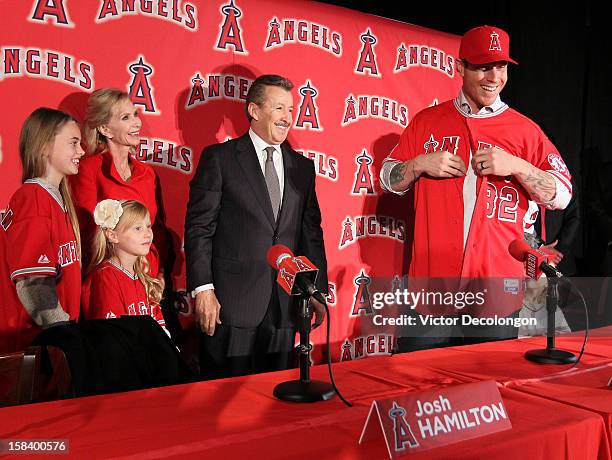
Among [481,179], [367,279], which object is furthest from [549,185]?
[367,279]

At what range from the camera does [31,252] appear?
7.14ft

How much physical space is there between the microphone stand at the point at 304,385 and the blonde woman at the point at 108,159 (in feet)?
4.39

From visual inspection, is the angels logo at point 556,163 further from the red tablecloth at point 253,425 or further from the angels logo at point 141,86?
the angels logo at point 141,86

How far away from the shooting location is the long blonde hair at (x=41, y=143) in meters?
2.26

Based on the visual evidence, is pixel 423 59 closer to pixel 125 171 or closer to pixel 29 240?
pixel 125 171

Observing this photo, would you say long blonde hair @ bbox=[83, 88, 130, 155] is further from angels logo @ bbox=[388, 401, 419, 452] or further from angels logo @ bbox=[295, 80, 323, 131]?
angels logo @ bbox=[388, 401, 419, 452]

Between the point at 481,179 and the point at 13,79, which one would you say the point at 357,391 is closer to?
the point at 481,179

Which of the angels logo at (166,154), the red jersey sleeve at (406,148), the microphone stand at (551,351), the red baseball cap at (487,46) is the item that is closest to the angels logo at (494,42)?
the red baseball cap at (487,46)

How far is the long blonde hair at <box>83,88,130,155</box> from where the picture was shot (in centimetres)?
245

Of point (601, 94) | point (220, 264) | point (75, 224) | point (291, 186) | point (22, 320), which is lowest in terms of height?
point (22, 320)

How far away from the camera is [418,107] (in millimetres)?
3494

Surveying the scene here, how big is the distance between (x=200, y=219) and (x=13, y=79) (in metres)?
0.92

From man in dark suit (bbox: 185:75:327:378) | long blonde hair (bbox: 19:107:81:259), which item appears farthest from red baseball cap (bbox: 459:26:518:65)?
long blonde hair (bbox: 19:107:81:259)

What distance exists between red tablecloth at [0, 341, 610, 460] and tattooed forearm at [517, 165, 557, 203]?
138cm
